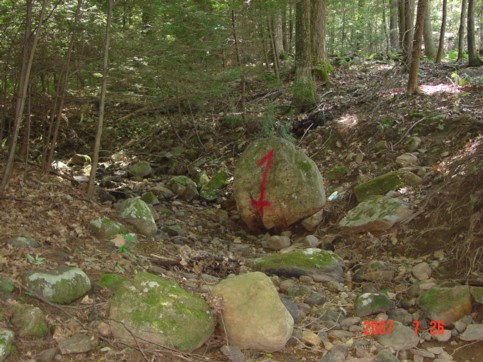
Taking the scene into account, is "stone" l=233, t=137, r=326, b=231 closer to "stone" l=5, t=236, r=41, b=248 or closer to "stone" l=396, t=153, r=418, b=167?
"stone" l=396, t=153, r=418, b=167

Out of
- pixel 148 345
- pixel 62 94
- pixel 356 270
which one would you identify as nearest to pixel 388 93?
pixel 356 270

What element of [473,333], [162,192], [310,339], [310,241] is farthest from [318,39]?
[310,339]

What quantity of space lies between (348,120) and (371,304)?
5348 millimetres

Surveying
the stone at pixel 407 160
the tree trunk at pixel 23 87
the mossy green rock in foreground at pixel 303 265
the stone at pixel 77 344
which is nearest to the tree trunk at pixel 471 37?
the stone at pixel 407 160

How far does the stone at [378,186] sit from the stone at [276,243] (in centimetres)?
130

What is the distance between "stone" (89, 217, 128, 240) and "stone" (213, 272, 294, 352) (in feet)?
6.69

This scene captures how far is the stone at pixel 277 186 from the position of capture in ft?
21.5

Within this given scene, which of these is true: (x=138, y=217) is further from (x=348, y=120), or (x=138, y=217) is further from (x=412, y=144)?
(x=348, y=120)

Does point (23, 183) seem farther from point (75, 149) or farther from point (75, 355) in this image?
point (75, 149)

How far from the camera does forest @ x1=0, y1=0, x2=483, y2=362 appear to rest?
345cm

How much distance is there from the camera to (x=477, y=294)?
4.03 m

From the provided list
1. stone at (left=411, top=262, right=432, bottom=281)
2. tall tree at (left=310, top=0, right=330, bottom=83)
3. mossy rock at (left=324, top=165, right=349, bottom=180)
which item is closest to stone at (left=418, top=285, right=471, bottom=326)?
stone at (left=411, top=262, right=432, bottom=281)

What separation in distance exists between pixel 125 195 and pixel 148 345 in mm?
4863

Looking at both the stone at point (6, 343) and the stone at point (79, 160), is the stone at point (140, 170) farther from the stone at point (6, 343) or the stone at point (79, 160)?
the stone at point (6, 343)
